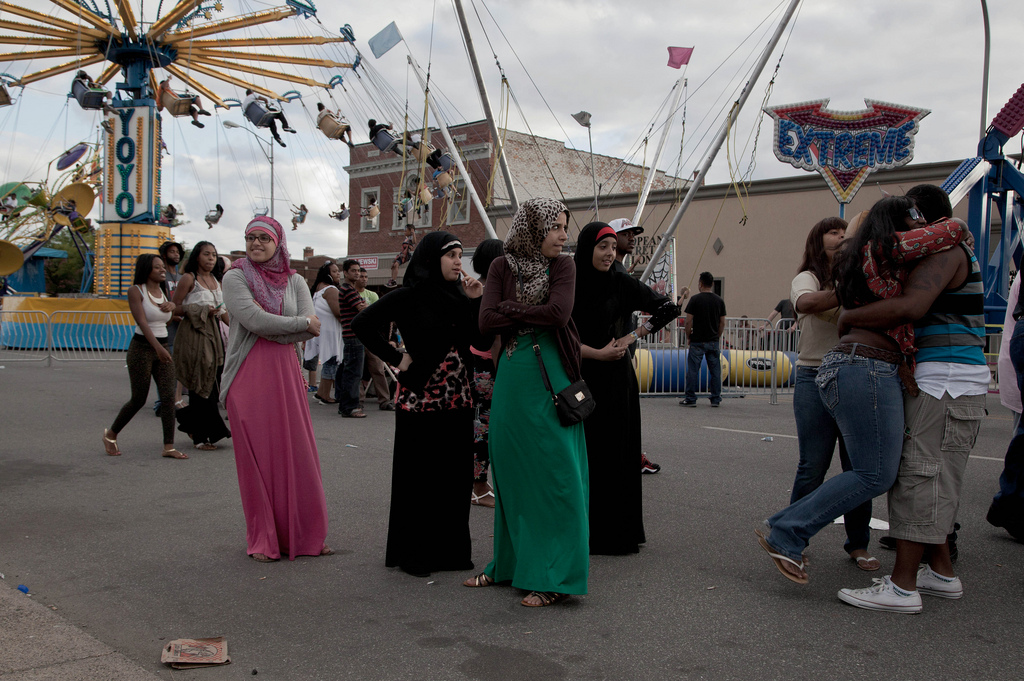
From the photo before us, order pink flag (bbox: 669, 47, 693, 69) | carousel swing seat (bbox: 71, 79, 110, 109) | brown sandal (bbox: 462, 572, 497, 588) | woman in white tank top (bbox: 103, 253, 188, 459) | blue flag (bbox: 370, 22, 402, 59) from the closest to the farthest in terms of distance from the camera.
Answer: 1. brown sandal (bbox: 462, 572, 497, 588)
2. woman in white tank top (bbox: 103, 253, 188, 459)
3. blue flag (bbox: 370, 22, 402, 59)
4. pink flag (bbox: 669, 47, 693, 69)
5. carousel swing seat (bbox: 71, 79, 110, 109)

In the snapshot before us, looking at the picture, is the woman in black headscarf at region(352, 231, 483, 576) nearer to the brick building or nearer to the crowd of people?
the crowd of people

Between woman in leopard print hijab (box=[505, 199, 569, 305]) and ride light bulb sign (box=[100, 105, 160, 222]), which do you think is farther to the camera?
ride light bulb sign (box=[100, 105, 160, 222])

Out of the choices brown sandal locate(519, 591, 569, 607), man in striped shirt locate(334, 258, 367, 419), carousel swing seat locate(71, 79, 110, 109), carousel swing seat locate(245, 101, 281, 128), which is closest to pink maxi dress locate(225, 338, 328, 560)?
brown sandal locate(519, 591, 569, 607)

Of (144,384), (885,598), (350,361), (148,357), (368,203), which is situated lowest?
(885,598)

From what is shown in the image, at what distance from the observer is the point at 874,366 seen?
3.79m

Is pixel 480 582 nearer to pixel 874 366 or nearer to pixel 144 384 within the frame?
pixel 874 366

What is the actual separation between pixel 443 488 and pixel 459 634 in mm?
1050

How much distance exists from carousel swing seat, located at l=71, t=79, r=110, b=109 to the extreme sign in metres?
17.8

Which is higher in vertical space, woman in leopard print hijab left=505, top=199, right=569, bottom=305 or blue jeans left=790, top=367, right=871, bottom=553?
woman in leopard print hijab left=505, top=199, right=569, bottom=305

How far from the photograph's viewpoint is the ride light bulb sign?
A: 24.5 meters

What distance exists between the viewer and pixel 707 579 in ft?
14.0

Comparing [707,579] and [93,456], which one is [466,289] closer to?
[707,579]

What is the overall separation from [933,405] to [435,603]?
249cm

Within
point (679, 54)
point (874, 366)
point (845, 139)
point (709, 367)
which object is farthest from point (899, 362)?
point (845, 139)
